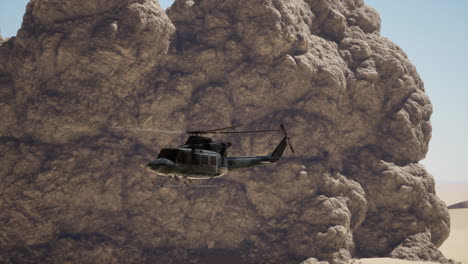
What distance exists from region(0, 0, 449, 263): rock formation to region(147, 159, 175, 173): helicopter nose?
66.8 ft

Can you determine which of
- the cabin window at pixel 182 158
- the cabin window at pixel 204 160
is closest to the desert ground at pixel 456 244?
the cabin window at pixel 204 160

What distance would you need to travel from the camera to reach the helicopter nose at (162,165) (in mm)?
22844

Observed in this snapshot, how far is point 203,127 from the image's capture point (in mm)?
43719

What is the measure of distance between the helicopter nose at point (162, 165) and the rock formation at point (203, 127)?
20372mm

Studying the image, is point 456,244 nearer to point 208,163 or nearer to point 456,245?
point 456,245

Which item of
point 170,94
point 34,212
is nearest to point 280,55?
point 170,94

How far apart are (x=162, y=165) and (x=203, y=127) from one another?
2087 centimetres

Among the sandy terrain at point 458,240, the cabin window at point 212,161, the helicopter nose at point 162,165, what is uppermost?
the cabin window at point 212,161

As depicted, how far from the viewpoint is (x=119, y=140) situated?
1704 inches

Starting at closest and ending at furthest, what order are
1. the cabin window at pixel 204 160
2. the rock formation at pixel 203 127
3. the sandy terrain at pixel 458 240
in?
the cabin window at pixel 204 160 < the rock formation at pixel 203 127 < the sandy terrain at pixel 458 240

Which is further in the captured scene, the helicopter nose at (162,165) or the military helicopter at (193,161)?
the military helicopter at (193,161)

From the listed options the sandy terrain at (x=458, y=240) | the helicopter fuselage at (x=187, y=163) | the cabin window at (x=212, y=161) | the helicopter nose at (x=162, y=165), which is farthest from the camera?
the sandy terrain at (x=458, y=240)

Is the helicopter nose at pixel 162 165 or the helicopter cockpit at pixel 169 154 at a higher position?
the helicopter cockpit at pixel 169 154

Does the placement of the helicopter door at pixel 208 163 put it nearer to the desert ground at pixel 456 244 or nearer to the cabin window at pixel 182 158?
the cabin window at pixel 182 158
